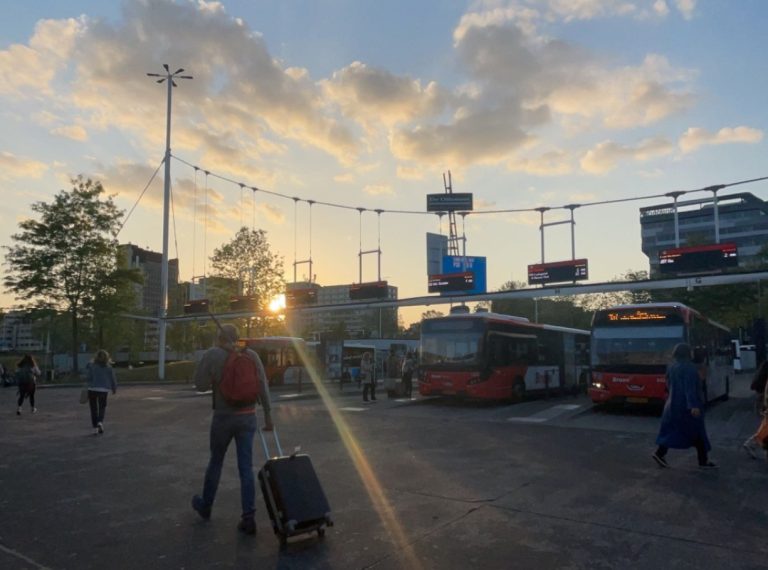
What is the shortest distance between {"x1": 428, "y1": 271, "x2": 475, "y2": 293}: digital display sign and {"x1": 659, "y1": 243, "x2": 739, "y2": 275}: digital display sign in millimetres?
10221

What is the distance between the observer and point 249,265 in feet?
153

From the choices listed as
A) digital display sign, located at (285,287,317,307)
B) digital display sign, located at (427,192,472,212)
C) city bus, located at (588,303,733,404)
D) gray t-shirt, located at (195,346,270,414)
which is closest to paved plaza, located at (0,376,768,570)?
gray t-shirt, located at (195,346,270,414)

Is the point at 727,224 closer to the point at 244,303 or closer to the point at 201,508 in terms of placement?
the point at 244,303

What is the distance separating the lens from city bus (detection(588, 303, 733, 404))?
598 inches

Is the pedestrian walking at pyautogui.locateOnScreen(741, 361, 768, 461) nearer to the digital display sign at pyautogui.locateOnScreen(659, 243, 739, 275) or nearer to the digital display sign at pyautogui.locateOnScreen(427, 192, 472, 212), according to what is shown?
the digital display sign at pyautogui.locateOnScreen(659, 243, 739, 275)

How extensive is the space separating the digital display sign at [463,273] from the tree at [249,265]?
534 inches

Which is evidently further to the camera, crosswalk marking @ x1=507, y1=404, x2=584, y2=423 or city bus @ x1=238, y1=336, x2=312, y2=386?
city bus @ x1=238, y1=336, x2=312, y2=386

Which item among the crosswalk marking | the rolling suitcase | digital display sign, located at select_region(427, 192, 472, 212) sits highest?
digital display sign, located at select_region(427, 192, 472, 212)

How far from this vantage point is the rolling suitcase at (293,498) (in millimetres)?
4883

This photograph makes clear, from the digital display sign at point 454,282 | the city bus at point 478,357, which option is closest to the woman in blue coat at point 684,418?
the city bus at point 478,357

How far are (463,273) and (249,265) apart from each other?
20.1 meters

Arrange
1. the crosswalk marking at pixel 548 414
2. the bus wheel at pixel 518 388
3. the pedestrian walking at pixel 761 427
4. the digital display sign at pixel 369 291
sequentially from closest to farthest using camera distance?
1. the pedestrian walking at pixel 761 427
2. the crosswalk marking at pixel 548 414
3. the bus wheel at pixel 518 388
4. the digital display sign at pixel 369 291

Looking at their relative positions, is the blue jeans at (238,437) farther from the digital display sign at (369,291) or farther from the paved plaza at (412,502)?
the digital display sign at (369,291)

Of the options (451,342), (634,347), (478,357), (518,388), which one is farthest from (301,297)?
(634,347)
